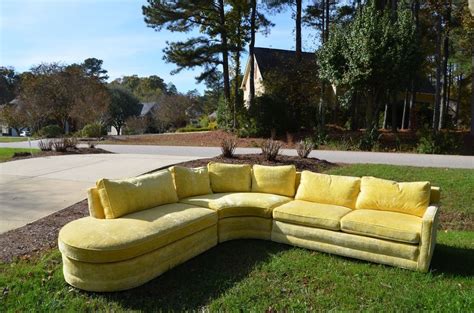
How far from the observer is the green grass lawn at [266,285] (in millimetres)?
3311

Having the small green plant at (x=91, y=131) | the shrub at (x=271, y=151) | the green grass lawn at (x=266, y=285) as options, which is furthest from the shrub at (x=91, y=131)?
the green grass lawn at (x=266, y=285)

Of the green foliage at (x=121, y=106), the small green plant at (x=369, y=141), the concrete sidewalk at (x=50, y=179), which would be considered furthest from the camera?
the green foliage at (x=121, y=106)

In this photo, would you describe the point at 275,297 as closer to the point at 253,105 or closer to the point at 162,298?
the point at 162,298

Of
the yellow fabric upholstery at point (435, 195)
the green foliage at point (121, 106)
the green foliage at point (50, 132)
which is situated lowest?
the green foliage at point (50, 132)

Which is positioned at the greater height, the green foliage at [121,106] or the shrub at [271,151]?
the green foliage at [121,106]

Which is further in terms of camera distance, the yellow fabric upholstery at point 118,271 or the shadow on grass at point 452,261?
the shadow on grass at point 452,261

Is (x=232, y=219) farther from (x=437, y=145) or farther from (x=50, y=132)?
(x=50, y=132)

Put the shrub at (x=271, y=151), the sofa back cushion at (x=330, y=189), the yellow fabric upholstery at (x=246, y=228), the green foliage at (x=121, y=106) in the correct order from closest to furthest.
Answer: the yellow fabric upholstery at (x=246, y=228), the sofa back cushion at (x=330, y=189), the shrub at (x=271, y=151), the green foliage at (x=121, y=106)

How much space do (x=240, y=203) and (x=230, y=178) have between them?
0.84m

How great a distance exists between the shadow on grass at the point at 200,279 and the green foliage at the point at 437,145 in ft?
34.8

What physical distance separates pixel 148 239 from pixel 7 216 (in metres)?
3.24

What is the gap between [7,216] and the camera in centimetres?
560

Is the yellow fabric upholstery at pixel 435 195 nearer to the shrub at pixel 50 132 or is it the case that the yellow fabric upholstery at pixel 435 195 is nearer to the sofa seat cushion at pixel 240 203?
the sofa seat cushion at pixel 240 203

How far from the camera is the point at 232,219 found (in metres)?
4.99
